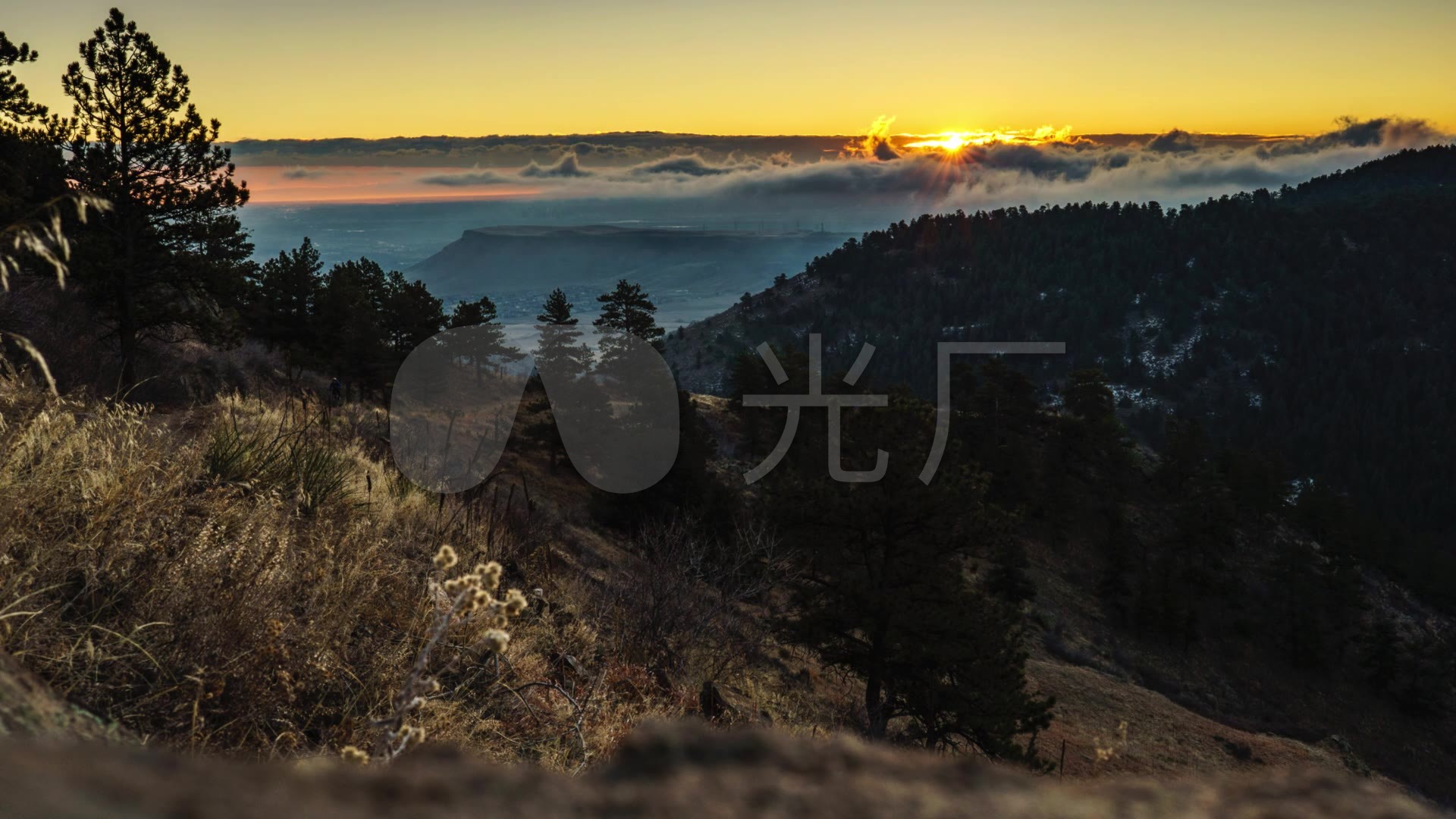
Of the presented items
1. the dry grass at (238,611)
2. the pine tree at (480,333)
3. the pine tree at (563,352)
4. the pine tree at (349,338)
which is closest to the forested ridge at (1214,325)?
the pine tree at (480,333)

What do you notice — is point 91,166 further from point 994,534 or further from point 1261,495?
point 1261,495

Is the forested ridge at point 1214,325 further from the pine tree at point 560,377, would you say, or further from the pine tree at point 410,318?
the pine tree at point 410,318

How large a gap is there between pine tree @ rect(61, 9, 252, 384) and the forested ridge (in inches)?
4011

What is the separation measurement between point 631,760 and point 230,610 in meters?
2.60

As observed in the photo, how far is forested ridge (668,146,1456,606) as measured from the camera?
122m

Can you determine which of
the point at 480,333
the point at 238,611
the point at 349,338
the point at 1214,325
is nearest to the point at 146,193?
the point at 349,338

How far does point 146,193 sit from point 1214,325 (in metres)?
189

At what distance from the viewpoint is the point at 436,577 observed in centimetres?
436

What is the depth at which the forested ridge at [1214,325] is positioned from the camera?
121688mm

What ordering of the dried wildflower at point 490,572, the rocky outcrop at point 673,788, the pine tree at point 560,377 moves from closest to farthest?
the rocky outcrop at point 673,788, the dried wildflower at point 490,572, the pine tree at point 560,377

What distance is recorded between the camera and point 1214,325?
17088cm

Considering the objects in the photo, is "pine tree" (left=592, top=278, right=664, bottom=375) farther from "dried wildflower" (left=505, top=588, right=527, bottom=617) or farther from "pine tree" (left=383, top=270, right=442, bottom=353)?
"dried wildflower" (left=505, top=588, right=527, bottom=617)

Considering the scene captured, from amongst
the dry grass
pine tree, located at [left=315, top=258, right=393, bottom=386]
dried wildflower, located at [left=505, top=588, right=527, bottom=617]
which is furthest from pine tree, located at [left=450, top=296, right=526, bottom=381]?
dried wildflower, located at [left=505, top=588, right=527, bottom=617]

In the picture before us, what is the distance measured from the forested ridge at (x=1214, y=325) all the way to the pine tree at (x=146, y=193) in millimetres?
101870
